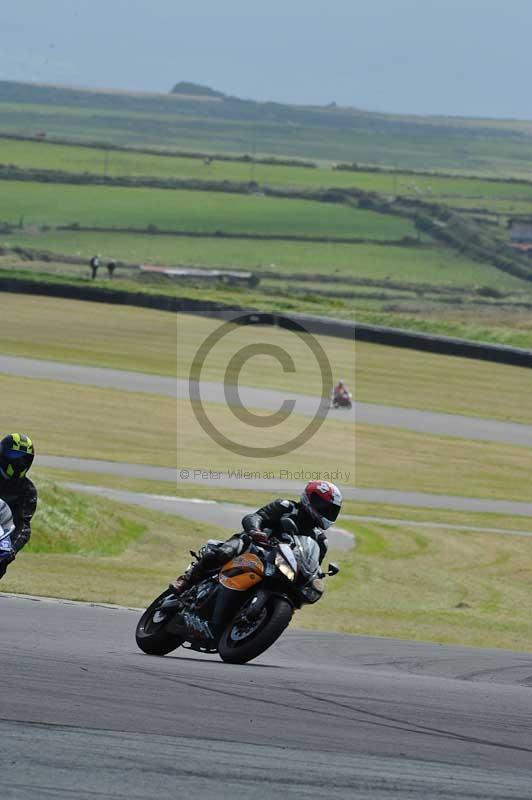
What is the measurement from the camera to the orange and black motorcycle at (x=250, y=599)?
10812mm

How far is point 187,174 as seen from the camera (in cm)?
16888

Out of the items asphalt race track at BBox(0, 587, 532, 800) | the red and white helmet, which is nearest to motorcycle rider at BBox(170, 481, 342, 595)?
the red and white helmet

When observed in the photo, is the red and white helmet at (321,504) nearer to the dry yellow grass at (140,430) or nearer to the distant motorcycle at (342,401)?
the dry yellow grass at (140,430)

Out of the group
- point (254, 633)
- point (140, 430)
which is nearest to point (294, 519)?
point (254, 633)

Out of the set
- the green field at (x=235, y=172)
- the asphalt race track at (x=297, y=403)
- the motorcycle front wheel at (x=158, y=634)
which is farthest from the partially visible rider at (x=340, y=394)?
the green field at (x=235, y=172)

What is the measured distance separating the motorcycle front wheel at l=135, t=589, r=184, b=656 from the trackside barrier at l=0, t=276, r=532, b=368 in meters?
43.3

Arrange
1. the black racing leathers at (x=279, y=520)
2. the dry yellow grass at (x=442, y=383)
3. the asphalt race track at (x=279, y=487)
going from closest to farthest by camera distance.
A: 1. the black racing leathers at (x=279, y=520)
2. the asphalt race track at (x=279, y=487)
3. the dry yellow grass at (x=442, y=383)

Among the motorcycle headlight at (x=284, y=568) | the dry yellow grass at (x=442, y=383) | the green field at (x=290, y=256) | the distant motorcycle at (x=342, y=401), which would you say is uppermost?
the motorcycle headlight at (x=284, y=568)

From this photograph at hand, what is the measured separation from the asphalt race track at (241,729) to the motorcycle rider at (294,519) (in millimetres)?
803

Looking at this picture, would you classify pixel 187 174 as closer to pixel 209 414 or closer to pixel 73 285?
pixel 73 285

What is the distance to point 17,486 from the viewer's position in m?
12.8

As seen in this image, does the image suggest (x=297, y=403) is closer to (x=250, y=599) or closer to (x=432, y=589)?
(x=432, y=589)

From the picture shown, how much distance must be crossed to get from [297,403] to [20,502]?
107 ft

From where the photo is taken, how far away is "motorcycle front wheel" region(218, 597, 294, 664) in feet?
35.3
